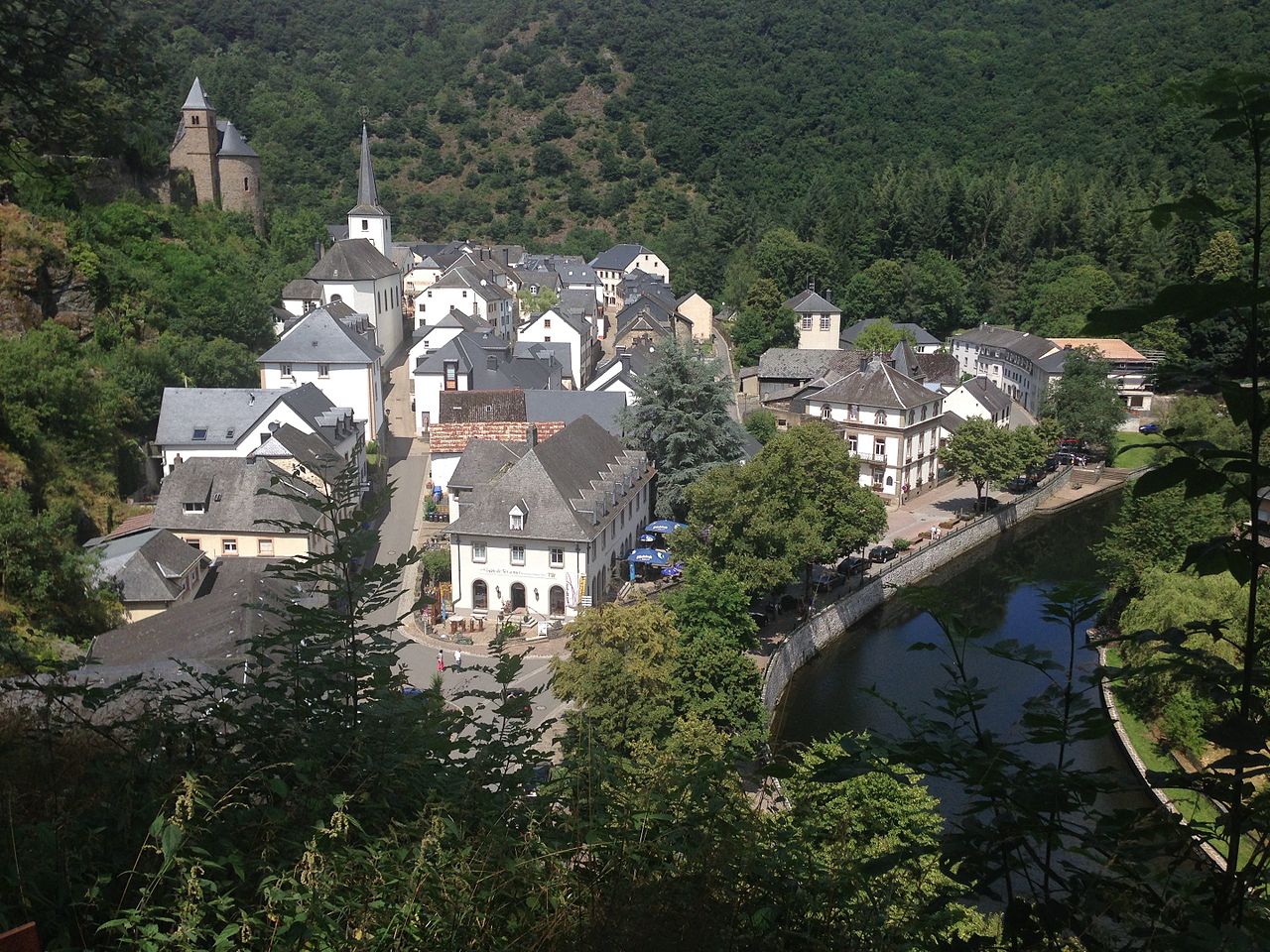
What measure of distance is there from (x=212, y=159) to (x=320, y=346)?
15.4 m

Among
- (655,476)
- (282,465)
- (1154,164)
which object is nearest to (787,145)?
(1154,164)

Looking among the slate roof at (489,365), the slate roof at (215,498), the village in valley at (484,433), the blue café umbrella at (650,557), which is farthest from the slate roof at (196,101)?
the blue café umbrella at (650,557)

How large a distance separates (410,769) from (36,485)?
73.2 feet

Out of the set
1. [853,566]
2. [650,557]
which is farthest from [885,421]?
[650,557]

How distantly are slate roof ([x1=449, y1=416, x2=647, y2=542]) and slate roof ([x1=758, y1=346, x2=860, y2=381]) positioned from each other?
1989 centimetres

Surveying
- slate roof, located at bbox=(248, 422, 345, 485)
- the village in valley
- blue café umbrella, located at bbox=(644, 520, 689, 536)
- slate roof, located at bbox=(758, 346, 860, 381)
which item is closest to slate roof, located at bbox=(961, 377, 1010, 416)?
the village in valley

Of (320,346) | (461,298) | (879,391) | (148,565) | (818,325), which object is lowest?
(148,565)

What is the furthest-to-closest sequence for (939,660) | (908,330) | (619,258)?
(619,258), (908,330), (939,660)

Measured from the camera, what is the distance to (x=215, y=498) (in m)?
23.3

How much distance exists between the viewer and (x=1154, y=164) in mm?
63125

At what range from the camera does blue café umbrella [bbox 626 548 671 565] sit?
24359 millimetres

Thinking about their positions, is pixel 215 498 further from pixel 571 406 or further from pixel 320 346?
pixel 571 406

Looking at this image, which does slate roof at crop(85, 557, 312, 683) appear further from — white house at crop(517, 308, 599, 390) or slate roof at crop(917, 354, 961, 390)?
slate roof at crop(917, 354, 961, 390)

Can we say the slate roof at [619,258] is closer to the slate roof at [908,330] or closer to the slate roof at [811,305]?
the slate roof at [811,305]
